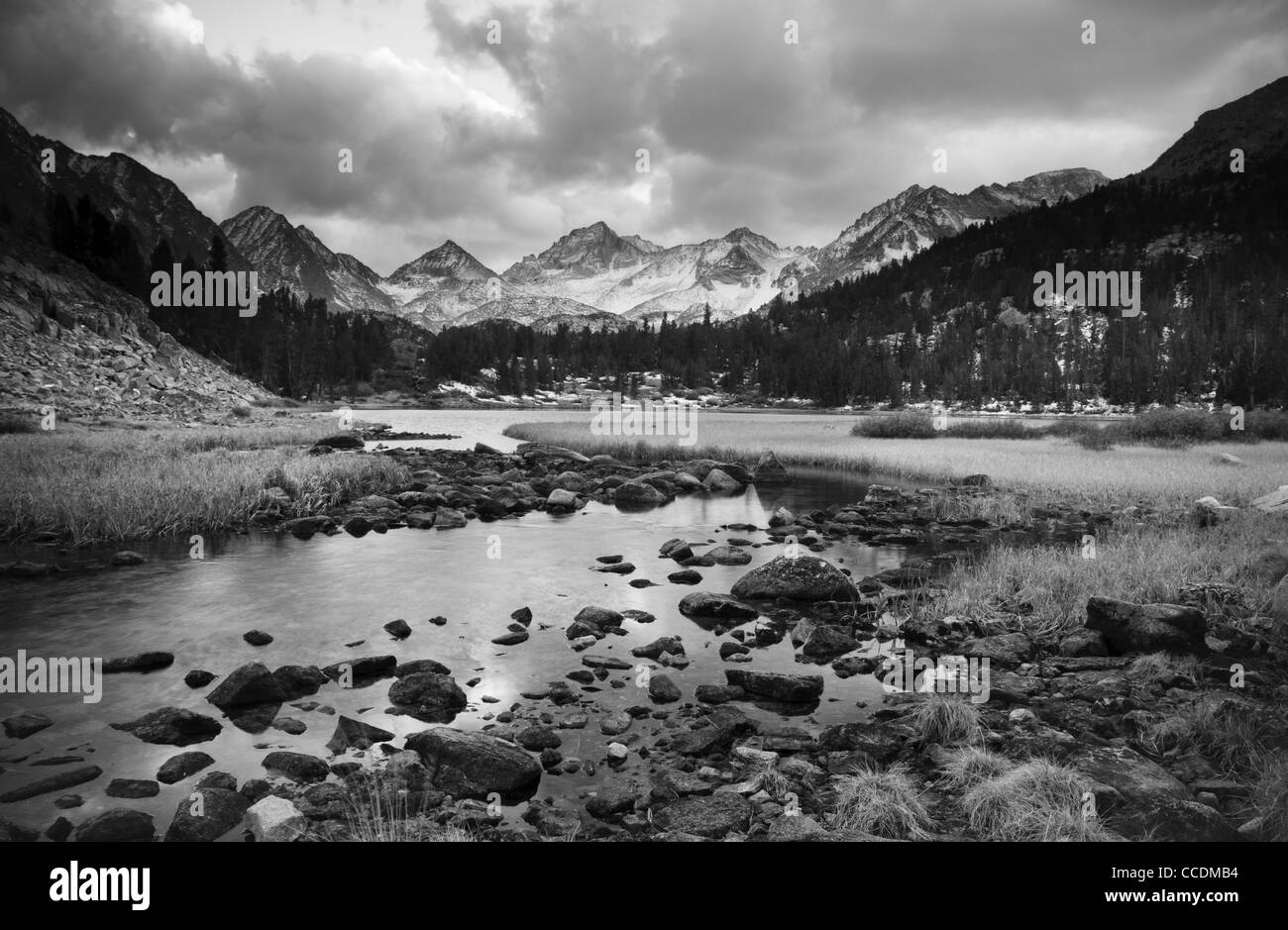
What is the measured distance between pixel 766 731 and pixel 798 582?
21.6 feet

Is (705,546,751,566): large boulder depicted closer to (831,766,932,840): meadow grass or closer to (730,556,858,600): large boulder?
(730,556,858,600): large boulder

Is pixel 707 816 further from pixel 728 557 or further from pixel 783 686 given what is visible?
pixel 728 557

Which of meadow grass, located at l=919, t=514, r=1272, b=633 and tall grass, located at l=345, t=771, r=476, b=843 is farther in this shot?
meadow grass, located at l=919, t=514, r=1272, b=633

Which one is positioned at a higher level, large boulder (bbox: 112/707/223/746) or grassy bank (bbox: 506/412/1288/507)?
grassy bank (bbox: 506/412/1288/507)

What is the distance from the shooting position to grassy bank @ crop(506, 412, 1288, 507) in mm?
25938

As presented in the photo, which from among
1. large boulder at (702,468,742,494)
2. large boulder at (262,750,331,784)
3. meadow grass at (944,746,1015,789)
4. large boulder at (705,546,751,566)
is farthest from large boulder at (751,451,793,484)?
large boulder at (262,750,331,784)

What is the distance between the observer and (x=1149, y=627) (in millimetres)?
11086

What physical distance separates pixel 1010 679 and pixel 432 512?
20879mm

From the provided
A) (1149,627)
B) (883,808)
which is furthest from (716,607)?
(883,808)

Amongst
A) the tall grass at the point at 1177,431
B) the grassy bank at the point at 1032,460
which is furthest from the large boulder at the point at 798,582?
the tall grass at the point at 1177,431

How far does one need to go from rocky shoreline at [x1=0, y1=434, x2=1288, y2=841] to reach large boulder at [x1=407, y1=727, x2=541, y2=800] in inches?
0.9

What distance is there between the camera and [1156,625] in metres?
11.1

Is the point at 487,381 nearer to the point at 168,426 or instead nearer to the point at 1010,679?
the point at 168,426
